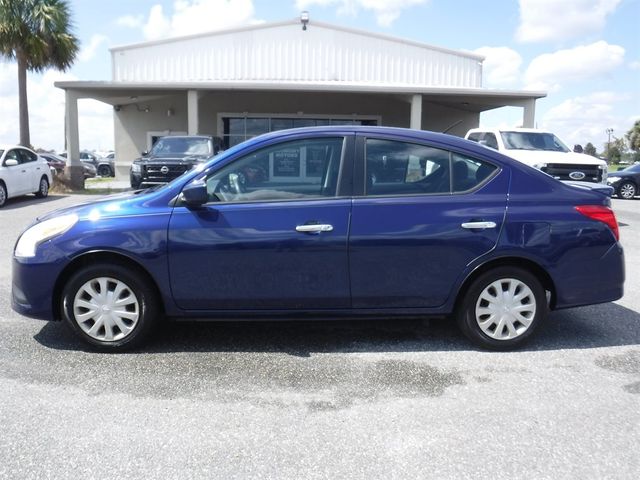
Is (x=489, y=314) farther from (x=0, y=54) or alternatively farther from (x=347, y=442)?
(x=0, y=54)

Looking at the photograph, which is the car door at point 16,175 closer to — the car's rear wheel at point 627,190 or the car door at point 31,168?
the car door at point 31,168

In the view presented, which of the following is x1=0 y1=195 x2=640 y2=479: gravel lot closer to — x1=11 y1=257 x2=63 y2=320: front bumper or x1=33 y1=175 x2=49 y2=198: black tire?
x1=11 y1=257 x2=63 y2=320: front bumper

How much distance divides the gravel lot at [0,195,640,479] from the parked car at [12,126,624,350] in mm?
319

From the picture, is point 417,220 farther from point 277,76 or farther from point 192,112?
point 277,76

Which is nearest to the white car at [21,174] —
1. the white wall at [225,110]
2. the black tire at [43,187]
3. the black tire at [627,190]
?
the black tire at [43,187]

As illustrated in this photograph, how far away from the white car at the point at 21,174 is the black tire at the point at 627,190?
1871 centimetres

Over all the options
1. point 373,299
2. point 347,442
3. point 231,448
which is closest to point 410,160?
point 373,299

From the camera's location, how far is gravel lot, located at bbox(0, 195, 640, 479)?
279 cm

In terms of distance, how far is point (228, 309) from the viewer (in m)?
4.16

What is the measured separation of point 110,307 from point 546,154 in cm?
1016

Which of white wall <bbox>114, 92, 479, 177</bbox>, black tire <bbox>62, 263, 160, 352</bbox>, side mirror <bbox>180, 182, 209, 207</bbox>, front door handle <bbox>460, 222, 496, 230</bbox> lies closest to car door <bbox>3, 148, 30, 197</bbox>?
white wall <bbox>114, 92, 479, 177</bbox>

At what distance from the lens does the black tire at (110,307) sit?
4.08 meters

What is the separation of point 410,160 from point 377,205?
463mm

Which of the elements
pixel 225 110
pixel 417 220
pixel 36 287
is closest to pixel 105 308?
pixel 36 287
